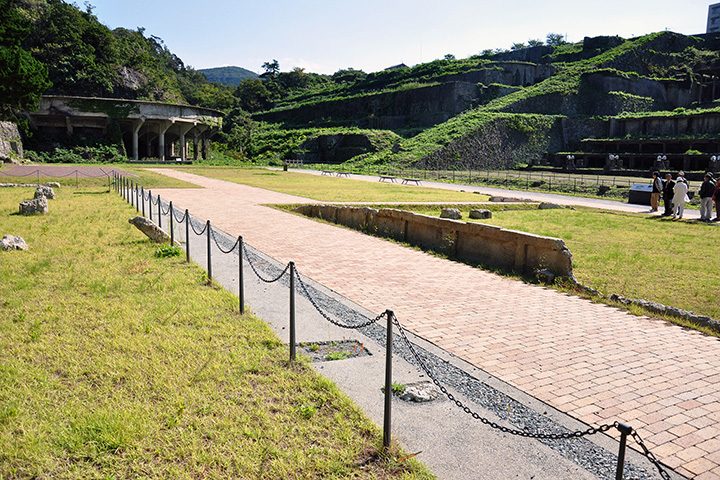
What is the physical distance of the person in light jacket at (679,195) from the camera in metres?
20.8

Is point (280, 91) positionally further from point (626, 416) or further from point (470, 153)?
point (626, 416)

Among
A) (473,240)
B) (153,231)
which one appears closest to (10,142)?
(153,231)

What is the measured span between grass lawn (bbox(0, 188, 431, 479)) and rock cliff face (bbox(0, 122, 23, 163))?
48.2 m

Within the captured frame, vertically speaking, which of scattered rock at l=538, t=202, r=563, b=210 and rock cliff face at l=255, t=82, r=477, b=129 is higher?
rock cliff face at l=255, t=82, r=477, b=129

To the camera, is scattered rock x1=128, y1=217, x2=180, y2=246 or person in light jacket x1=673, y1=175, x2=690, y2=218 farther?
person in light jacket x1=673, y1=175, x2=690, y2=218

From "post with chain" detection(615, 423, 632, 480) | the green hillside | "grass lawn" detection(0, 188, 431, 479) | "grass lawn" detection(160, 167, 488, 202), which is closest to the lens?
"post with chain" detection(615, 423, 632, 480)

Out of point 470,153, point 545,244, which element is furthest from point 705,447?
point 470,153

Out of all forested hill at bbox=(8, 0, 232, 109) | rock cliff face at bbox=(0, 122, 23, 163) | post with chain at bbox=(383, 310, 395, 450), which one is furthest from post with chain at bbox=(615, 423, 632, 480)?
forested hill at bbox=(8, 0, 232, 109)

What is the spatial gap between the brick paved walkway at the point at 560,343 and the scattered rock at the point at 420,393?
2.85ft

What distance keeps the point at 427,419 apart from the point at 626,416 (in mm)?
1785

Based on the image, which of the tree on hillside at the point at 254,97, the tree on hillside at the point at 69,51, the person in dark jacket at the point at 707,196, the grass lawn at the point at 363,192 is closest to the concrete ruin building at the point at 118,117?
the tree on hillside at the point at 69,51

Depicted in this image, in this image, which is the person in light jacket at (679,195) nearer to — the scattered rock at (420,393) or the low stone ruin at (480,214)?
the low stone ruin at (480,214)

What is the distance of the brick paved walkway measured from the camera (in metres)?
4.66

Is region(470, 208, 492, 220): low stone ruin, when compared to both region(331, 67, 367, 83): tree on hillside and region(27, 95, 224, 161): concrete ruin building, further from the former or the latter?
region(331, 67, 367, 83): tree on hillside
